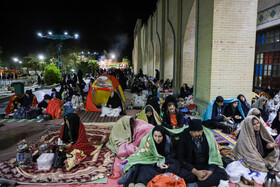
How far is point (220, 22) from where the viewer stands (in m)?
6.01

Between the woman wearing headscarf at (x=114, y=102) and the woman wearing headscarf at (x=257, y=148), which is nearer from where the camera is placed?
the woman wearing headscarf at (x=257, y=148)

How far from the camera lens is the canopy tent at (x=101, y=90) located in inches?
314

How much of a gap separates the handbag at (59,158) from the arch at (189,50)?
25.2ft

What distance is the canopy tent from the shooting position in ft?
26.2

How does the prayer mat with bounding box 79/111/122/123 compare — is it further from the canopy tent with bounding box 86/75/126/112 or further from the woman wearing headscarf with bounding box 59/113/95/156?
the woman wearing headscarf with bounding box 59/113/95/156

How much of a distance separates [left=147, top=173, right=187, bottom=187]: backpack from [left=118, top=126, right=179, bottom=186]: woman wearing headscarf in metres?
0.16

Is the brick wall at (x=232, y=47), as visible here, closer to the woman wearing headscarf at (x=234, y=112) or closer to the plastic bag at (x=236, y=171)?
the woman wearing headscarf at (x=234, y=112)

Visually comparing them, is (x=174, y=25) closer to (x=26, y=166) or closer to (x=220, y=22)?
(x=220, y=22)

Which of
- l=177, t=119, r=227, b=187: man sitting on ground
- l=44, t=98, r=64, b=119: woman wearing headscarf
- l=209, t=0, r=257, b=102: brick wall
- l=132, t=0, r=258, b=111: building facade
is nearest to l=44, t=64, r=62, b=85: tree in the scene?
l=44, t=98, r=64, b=119: woman wearing headscarf

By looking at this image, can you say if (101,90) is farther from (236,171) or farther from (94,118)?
(236,171)

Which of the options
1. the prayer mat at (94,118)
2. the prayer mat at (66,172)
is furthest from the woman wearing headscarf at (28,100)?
the prayer mat at (66,172)

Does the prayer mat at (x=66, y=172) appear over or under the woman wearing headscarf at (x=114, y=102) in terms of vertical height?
under

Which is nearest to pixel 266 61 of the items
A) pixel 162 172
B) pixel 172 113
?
pixel 172 113

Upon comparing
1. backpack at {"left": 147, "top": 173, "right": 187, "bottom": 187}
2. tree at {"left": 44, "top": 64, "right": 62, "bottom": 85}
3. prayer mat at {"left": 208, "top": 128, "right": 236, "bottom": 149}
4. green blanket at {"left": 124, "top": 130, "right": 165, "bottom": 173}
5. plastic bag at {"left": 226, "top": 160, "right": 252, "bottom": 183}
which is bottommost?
prayer mat at {"left": 208, "top": 128, "right": 236, "bottom": 149}
